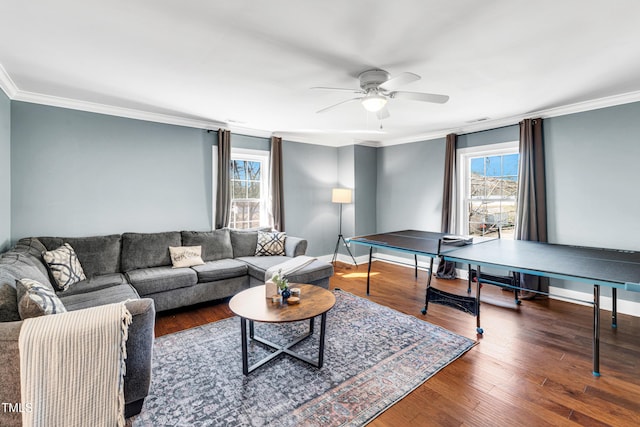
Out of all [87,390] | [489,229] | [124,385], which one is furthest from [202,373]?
[489,229]

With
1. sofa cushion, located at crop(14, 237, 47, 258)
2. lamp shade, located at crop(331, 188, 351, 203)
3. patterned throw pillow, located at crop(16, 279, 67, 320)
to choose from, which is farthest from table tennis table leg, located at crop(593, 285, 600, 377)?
sofa cushion, located at crop(14, 237, 47, 258)

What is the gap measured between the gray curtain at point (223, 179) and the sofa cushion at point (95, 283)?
1580mm

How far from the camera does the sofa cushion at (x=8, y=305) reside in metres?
1.60

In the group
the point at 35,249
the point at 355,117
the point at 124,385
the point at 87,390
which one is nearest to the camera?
the point at 87,390

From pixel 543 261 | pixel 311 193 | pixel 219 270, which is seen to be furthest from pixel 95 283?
pixel 543 261

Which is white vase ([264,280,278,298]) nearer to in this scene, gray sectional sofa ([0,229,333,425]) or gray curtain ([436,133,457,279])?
gray sectional sofa ([0,229,333,425])

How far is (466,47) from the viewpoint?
2.23m

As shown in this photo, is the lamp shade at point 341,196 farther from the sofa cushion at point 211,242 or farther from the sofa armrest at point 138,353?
the sofa armrest at point 138,353

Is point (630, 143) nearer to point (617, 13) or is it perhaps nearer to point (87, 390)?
point (617, 13)

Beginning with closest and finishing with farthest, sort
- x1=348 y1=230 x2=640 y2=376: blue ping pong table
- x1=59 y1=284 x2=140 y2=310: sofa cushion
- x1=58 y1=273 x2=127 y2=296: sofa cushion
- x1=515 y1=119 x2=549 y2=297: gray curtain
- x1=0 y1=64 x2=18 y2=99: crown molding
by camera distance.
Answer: x1=348 y1=230 x2=640 y2=376: blue ping pong table, x1=59 y1=284 x2=140 y2=310: sofa cushion, x1=0 y1=64 x2=18 y2=99: crown molding, x1=58 y1=273 x2=127 y2=296: sofa cushion, x1=515 y1=119 x2=549 y2=297: gray curtain

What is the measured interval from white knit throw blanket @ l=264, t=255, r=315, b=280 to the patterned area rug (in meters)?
0.65

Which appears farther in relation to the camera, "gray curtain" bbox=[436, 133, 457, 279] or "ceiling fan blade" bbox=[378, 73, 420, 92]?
"gray curtain" bbox=[436, 133, 457, 279]

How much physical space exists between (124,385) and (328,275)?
8.40ft

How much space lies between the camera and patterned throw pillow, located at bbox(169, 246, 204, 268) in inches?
146
